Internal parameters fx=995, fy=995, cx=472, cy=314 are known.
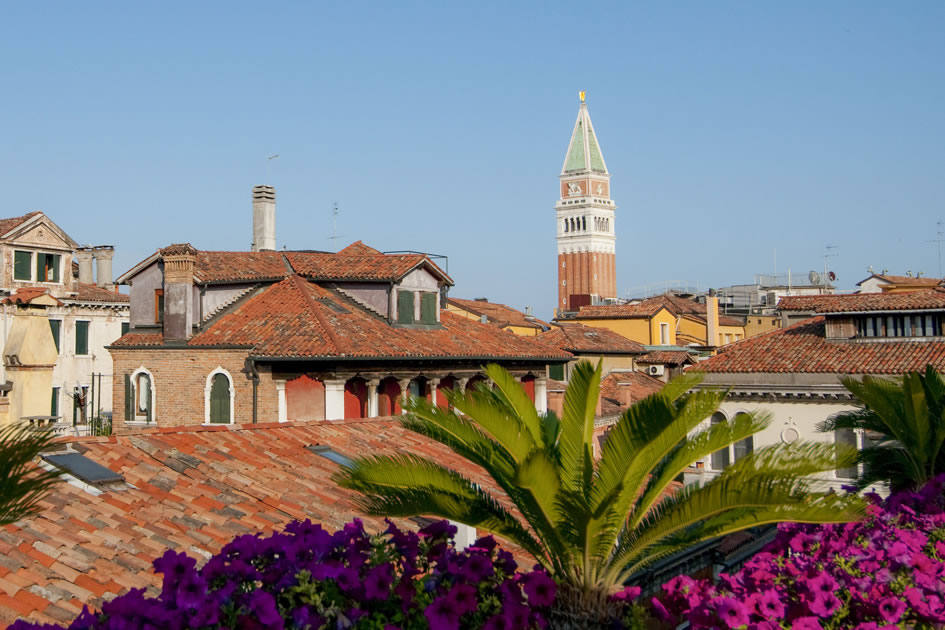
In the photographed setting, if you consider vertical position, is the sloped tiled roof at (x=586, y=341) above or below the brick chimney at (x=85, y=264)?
below

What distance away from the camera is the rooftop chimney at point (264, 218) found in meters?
35.9

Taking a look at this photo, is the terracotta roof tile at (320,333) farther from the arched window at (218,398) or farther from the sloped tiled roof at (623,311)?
the sloped tiled roof at (623,311)

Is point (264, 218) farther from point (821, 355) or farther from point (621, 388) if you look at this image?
point (821, 355)

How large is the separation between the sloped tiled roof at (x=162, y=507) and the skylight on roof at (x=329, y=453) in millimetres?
152

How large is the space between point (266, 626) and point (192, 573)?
0.59 metres

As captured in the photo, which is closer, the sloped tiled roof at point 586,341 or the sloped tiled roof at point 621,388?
the sloped tiled roof at point 621,388

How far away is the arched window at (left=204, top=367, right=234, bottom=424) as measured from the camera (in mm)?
25516

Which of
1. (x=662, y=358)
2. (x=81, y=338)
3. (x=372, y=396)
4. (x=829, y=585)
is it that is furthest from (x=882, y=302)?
(x=81, y=338)

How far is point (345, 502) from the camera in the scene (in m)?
12.3

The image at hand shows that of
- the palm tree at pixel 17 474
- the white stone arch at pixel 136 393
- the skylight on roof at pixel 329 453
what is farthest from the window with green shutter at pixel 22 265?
the palm tree at pixel 17 474

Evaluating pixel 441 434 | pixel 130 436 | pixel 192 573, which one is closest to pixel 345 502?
pixel 130 436

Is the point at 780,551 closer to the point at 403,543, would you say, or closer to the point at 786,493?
the point at 786,493

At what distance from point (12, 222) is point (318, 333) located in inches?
799

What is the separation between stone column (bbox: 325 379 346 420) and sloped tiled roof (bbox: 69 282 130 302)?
23.3m
